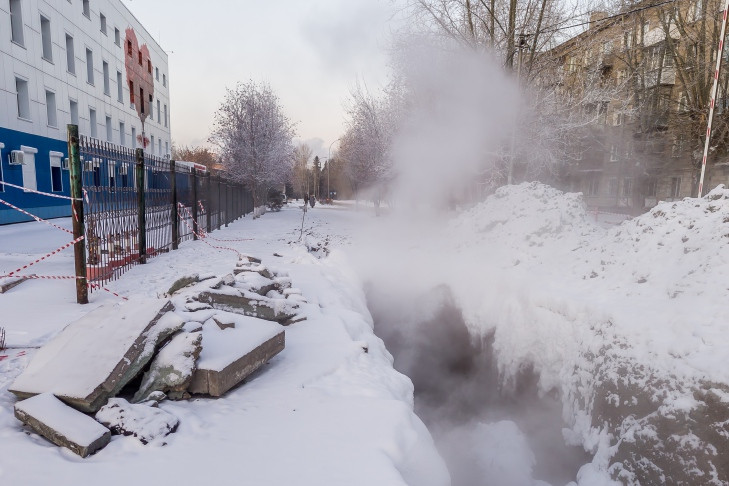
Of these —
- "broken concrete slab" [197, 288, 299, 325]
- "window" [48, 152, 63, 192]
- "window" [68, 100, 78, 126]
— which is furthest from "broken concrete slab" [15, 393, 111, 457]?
"window" [68, 100, 78, 126]

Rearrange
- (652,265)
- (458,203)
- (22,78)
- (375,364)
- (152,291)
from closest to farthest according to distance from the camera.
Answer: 1. (375,364)
2. (652,265)
3. (152,291)
4. (22,78)
5. (458,203)

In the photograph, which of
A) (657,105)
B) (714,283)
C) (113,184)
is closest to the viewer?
(714,283)

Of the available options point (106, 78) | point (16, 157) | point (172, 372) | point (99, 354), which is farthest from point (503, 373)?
point (106, 78)

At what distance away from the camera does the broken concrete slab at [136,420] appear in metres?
2.43

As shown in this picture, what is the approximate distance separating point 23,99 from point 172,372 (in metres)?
17.6

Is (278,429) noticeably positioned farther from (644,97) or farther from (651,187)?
(651,187)

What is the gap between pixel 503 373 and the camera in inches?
223

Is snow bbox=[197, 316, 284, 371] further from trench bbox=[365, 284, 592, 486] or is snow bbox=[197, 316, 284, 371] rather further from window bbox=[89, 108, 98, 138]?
window bbox=[89, 108, 98, 138]

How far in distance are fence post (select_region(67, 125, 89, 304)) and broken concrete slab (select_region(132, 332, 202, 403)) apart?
2671 mm

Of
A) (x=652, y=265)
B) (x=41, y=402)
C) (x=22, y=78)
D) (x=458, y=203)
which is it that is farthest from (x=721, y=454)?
(x=22, y=78)

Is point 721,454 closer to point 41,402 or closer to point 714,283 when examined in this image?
point 714,283

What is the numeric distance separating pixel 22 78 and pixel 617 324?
19333mm

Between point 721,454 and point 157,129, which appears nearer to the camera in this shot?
point 721,454

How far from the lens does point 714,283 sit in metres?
3.51
